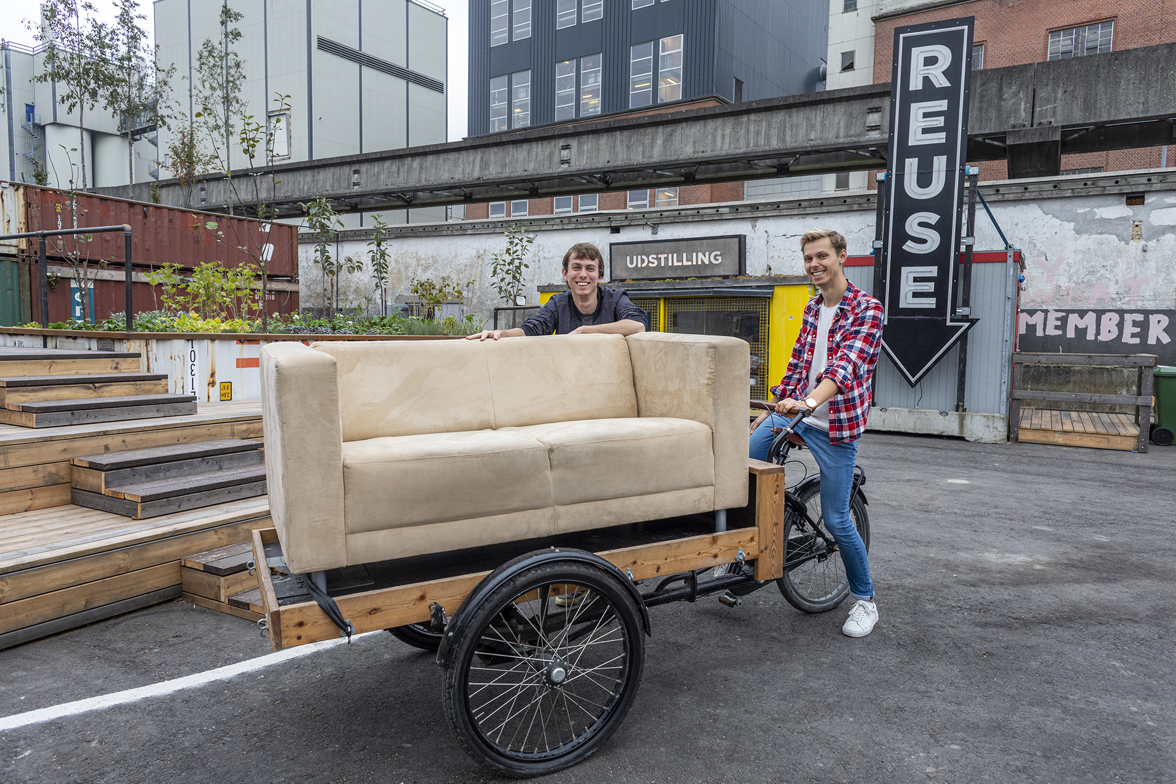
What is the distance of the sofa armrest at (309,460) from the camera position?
2322mm

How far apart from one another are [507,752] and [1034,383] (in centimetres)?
1365

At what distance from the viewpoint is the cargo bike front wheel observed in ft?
7.98

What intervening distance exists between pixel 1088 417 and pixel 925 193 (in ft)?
15.0

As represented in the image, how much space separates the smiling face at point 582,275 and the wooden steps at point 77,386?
4.08 metres

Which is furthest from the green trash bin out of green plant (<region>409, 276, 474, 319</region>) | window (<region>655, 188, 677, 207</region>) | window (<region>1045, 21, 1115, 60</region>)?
window (<region>655, 188, 677, 207</region>)

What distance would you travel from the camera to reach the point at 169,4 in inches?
1534

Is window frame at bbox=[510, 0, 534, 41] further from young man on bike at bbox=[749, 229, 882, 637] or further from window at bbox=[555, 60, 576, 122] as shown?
young man on bike at bbox=[749, 229, 882, 637]

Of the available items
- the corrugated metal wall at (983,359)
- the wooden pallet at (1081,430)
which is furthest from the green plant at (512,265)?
the wooden pallet at (1081,430)

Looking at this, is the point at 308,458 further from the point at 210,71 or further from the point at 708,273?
the point at 210,71

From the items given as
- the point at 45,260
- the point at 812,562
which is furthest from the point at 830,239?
the point at 45,260

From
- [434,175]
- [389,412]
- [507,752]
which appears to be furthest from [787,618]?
[434,175]

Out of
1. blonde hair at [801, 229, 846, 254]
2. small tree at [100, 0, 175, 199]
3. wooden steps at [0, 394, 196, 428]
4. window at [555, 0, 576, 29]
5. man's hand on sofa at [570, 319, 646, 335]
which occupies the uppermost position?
window at [555, 0, 576, 29]

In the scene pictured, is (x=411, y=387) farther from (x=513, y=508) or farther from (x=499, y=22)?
(x=499, y=22)

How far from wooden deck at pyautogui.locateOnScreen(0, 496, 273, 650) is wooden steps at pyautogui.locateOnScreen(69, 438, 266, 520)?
0.08 meters
